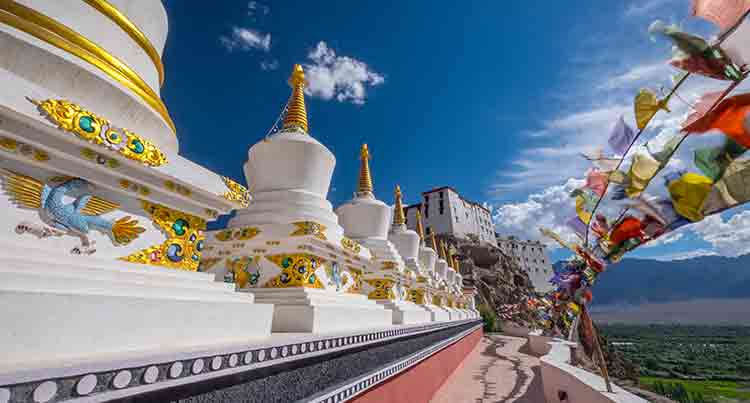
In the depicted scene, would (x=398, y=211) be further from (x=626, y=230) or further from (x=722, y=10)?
(x=722, y=10)

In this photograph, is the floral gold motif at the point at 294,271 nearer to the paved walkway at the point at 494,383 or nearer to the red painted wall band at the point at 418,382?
the red painted wall band at the point at 418,382

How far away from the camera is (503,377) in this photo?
34.2 ft

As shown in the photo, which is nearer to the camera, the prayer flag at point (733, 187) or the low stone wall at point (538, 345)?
the prayer flag at point (733, 187)

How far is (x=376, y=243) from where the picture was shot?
26.9 ft

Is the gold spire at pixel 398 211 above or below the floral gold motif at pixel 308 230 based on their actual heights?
above

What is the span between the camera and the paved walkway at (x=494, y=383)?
802 centimetres

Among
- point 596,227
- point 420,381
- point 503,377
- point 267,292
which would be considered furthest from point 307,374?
point 503,377

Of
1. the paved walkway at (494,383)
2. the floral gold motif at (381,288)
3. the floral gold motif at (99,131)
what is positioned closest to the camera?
the floral gold motif at (99,131)

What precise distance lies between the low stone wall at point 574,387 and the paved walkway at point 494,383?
793mm

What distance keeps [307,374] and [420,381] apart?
463cm

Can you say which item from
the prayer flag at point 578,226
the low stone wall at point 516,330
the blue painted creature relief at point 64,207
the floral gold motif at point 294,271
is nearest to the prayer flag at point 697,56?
the prayer flag at point 578,226

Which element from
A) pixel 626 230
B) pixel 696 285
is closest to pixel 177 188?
pixel 626 230

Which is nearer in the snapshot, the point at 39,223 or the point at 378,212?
the point at 39,223

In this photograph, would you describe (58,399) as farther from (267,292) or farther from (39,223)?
(267,292)
